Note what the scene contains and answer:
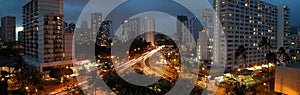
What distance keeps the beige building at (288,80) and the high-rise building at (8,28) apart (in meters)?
25.0

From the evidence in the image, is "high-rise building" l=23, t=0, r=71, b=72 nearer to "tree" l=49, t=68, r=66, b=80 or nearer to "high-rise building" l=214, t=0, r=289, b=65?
"tree" l=49, t=68, r=66, b=80

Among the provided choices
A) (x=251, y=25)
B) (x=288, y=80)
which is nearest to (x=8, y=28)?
(x=251, y=25)

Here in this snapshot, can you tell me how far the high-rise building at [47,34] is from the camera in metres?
10.6

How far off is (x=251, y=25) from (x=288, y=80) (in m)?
9.45

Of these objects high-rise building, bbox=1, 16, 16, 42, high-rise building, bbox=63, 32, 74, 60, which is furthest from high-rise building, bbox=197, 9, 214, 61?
high-rise building, bbox=1, 16, 16, 42

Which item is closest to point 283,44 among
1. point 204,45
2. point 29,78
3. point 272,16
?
point 272,16

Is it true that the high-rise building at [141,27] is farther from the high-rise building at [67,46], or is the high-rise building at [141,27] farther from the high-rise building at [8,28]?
the high-rise building at [67,46]

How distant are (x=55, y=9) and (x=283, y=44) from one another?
630 inches

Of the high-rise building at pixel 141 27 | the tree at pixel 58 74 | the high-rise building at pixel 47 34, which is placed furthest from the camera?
the high-rise building at pixel 141 27

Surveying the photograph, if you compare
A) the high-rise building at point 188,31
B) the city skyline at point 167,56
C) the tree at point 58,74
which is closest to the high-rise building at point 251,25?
the city skyline at point 167,56

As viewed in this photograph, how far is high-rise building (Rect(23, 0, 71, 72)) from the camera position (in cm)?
1061

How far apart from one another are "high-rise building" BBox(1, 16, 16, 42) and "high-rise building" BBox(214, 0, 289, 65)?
2083 centimetres

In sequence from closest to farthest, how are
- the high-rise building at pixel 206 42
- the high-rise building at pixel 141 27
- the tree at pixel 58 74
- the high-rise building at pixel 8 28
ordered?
the tree at pixel 58 74, the high-rise building at pixel 206 42, the high-rise building at pixel 8 28, the high-rise building at pixel 141 27

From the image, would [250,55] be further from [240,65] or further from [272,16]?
[272,16]
